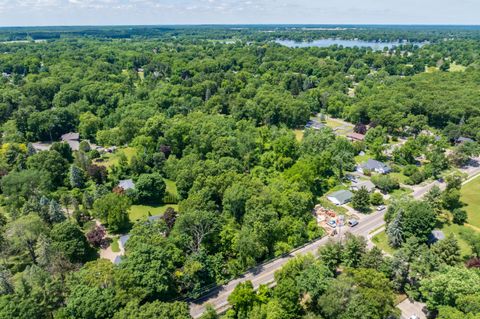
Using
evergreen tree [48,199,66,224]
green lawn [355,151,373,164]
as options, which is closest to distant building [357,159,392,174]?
green lawn [355,151,373,164]

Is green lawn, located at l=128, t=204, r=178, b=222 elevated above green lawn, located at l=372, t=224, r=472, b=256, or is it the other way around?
green lawn, located at l=128, t=204, r=178, b=222

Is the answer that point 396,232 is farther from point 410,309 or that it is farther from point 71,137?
point 71,137

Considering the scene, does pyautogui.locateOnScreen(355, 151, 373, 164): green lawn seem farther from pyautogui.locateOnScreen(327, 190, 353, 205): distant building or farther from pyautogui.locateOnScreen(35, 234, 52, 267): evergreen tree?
pyautogui.locateOnScreen(35, 234, 52, 267): evergreen tree

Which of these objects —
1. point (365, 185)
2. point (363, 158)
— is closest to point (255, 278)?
point (365, 185)

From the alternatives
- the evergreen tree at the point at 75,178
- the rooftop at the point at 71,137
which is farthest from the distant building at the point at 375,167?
the rooftop at the point at 71,137

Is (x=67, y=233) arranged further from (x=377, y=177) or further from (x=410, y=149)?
(x=410, y=149)

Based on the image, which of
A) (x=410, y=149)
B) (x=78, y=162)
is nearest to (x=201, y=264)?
(x=78, y=162)
